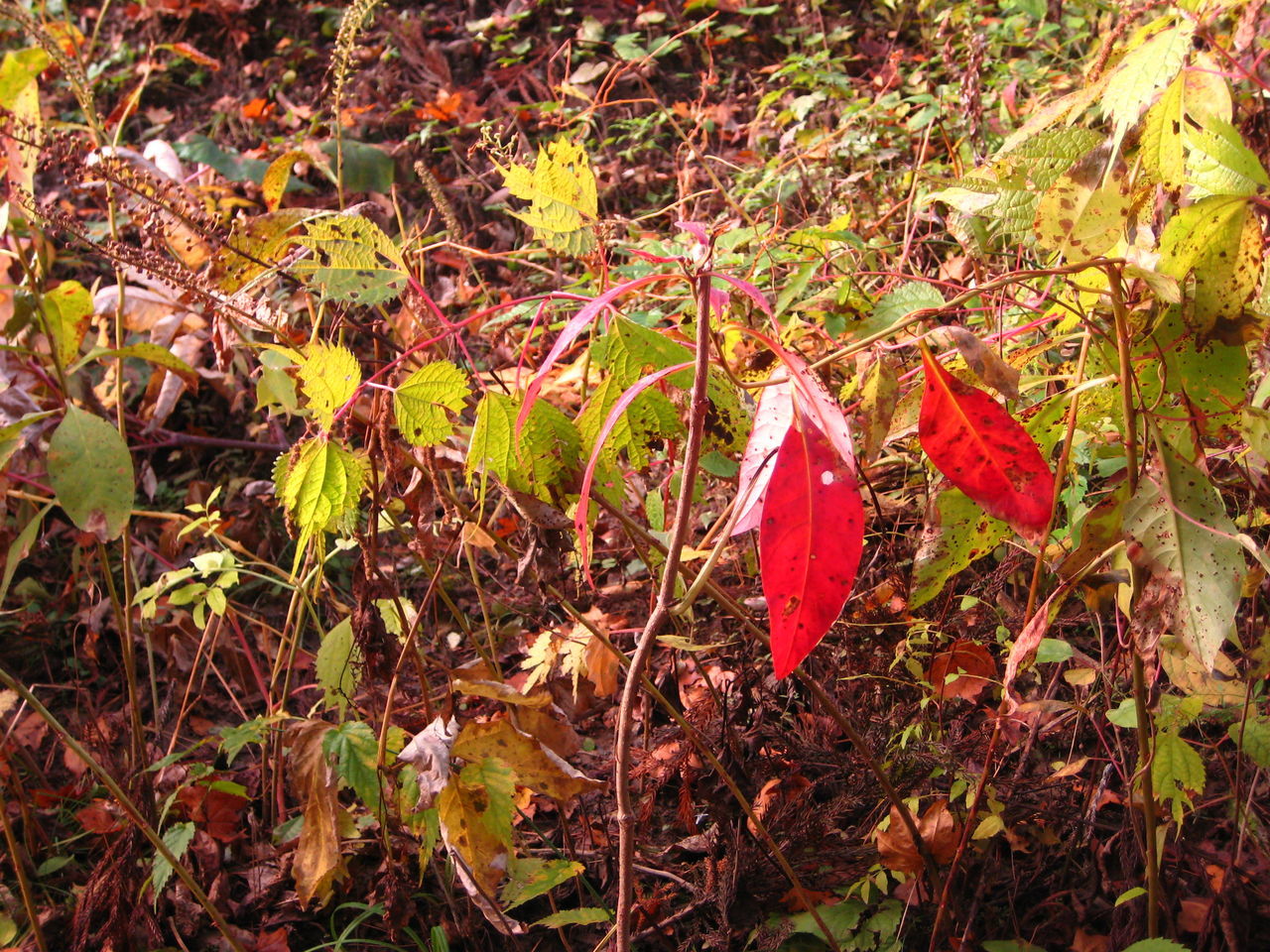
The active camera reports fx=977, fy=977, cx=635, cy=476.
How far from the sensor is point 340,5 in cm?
452

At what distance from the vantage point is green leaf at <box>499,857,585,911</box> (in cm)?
129

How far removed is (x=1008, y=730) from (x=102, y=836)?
1551 mm

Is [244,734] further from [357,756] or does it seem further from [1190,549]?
[1190,549]

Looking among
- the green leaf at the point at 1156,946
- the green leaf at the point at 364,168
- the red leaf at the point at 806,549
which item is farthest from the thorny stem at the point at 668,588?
the green leaf at the point at 364,168

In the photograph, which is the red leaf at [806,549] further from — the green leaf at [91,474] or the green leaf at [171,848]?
the green leaf at [171,848]

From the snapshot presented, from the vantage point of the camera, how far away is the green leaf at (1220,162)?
785mm

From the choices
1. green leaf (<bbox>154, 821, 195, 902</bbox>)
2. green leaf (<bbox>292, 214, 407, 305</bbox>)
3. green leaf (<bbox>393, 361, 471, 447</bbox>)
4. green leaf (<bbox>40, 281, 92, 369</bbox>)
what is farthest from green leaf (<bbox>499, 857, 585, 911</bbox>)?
green leaf (<bbox>40, 281, 92, 369</bbox>)

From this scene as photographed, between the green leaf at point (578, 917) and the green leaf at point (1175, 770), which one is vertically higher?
the green leaf at point (1175, 770)

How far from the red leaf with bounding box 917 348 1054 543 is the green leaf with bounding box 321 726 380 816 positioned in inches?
32.5

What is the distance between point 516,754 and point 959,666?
Answer: 0.59 meters

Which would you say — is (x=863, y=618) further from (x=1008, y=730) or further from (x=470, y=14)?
(x=470, y=14)

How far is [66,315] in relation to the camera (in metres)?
1.48

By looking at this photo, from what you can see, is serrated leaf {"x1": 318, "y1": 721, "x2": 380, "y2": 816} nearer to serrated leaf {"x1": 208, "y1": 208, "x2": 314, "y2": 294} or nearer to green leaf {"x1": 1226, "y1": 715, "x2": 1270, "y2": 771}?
serrated leaf {"x1": 208, "y1": 208, "x2": 314, "y2": 294}

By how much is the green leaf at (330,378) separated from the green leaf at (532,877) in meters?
0.67
